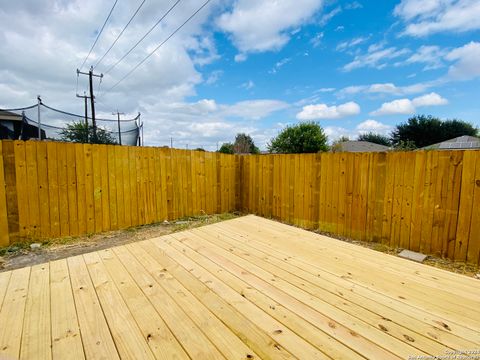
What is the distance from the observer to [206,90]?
8.34 meters

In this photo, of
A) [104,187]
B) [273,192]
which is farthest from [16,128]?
[273,192]

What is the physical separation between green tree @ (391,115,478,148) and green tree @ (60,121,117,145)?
23.8m

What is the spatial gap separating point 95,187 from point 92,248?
95cm

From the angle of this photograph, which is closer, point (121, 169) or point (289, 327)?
point (289, 327)

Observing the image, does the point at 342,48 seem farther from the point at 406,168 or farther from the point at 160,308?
the point at 160,308

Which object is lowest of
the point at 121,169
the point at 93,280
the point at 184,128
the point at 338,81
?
the point at 93,280

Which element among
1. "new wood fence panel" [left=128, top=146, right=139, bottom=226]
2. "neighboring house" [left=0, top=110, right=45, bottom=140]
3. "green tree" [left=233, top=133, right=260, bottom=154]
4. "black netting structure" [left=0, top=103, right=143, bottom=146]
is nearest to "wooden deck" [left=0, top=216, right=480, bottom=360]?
"new wood fence panel" [left=128, top=146, right=139, bottom=226]

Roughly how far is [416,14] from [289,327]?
5.62 m

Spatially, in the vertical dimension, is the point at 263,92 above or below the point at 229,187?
above

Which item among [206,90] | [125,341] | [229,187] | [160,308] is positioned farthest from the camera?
[206,90]

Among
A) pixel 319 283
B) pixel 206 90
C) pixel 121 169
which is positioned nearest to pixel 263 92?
pixel 206 90

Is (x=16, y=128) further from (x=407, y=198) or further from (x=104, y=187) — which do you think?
(x=407, y=198)

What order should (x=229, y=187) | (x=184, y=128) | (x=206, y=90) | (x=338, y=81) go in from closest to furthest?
1. (x=229, y=187)
2. (x=206, y=90)
3. (x=338, y=81)
4. (x=184, y=128)

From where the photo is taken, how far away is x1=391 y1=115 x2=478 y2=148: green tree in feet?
67.9
